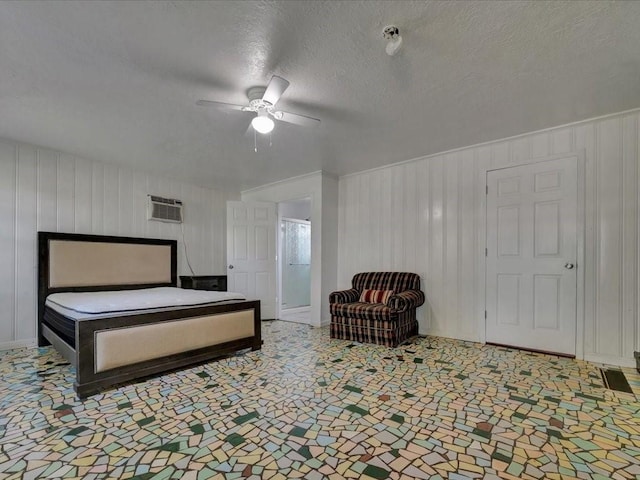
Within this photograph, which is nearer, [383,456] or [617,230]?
[383,456]

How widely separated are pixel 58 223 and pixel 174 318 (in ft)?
7.80

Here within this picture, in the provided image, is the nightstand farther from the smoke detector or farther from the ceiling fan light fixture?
the smoke detector

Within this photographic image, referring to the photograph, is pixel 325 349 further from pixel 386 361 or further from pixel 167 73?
pixel 167 73

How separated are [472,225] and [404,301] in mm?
1253

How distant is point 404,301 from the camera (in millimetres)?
3549

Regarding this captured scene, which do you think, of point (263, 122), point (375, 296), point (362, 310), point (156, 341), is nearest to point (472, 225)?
point (375, 296)

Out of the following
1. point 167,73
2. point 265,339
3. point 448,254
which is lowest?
point 265,339

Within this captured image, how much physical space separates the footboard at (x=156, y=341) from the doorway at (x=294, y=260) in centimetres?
256

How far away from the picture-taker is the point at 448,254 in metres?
3.93

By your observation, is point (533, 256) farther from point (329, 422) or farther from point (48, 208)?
point (48, 208)

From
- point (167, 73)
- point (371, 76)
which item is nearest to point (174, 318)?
point (167, 73)

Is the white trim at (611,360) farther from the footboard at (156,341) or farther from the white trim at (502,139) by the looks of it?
the footboard at (156,341)

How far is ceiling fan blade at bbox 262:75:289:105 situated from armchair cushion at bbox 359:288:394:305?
106 inches

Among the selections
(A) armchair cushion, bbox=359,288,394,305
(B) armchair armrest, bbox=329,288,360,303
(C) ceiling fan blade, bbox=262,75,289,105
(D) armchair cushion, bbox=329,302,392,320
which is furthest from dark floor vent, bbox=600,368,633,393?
(C) ceiling fan blade, bbox=262,75,289,105
